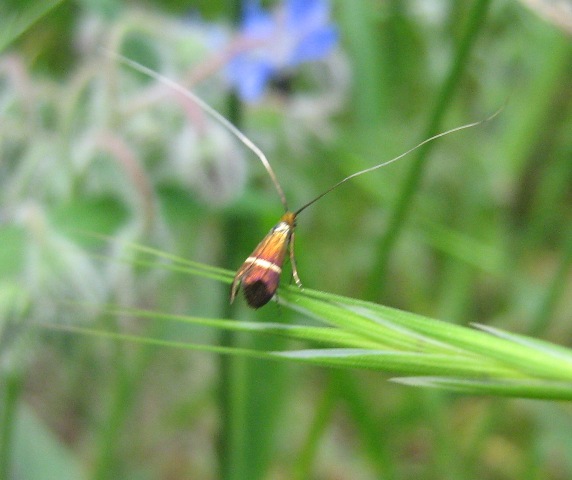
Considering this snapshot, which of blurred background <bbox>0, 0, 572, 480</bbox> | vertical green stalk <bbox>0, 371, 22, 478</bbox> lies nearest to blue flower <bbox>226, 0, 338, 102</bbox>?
blurred background <bbox>0, 0, 572, 480</bbox>

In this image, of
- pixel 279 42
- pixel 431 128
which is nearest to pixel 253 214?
pixel 279 42

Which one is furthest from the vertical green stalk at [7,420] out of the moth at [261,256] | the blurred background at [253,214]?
the moth at [261,256]

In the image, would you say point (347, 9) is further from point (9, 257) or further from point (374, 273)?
point (9, 257)

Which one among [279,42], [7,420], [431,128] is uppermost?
[279,42]

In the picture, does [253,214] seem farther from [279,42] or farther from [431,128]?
[431,128]

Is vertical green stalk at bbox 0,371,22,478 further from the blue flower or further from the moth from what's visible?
the blue flower

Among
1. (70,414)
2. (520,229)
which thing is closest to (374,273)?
(70,414)

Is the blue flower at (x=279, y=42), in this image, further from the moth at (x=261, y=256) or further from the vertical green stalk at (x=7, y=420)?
the vertical green stalk at (x=7, y=420)
